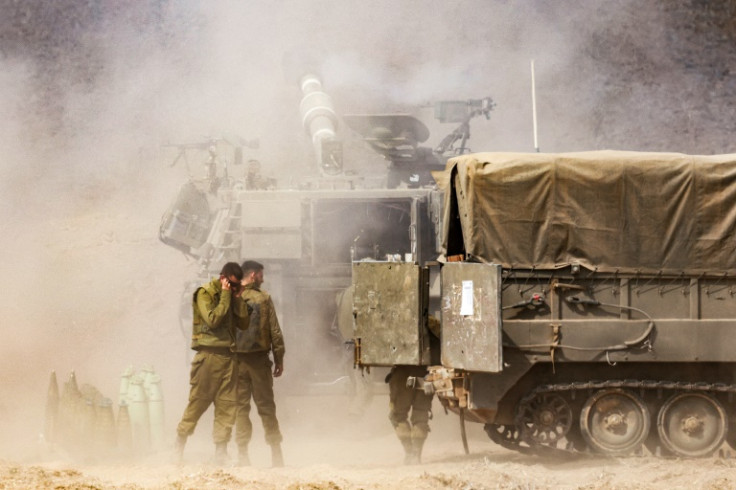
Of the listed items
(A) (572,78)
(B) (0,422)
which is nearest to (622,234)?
(B) (0,422)

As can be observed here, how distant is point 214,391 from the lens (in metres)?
10.2

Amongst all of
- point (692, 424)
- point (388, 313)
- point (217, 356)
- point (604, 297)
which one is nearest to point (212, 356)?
point (217, 356)

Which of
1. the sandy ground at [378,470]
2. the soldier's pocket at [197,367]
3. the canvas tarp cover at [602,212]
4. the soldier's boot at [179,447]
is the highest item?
the canvas tarp cover at [602,212]

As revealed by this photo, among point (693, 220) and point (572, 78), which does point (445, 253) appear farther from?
point (572, 78)

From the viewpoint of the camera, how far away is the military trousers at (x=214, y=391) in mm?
10109

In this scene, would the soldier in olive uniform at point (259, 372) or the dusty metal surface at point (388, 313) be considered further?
the soldier in olive uniform at point (259, 372)

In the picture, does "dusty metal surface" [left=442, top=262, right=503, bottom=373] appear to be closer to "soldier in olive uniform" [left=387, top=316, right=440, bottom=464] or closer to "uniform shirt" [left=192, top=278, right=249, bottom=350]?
"soldier in olive uniform" [left=387, top=316, right=440, bottom=464]

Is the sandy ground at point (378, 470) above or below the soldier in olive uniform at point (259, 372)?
below

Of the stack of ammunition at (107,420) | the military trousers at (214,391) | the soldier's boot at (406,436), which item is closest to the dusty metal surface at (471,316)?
the soldier's boot at (406,436)

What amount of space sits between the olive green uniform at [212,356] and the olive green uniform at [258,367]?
18 centimetres

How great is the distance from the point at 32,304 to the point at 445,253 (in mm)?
14696

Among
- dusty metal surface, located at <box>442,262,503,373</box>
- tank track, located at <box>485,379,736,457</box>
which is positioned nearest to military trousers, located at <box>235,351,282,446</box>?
dusty metal surface, located at <box>442,262,503,373</box>

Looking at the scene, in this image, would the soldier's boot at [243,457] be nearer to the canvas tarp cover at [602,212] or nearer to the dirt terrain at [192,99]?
the canvas tarp cover at [602,212]

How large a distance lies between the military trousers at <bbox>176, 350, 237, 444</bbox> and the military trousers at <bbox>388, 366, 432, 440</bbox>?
1.42m
